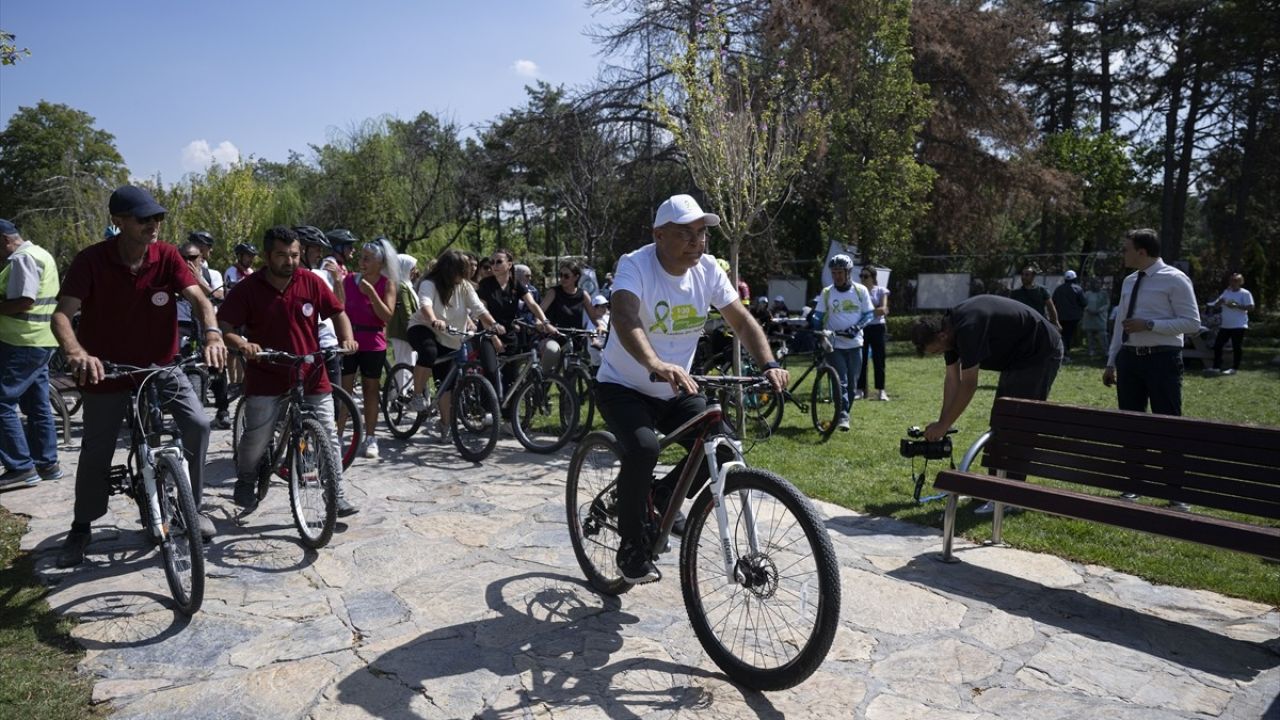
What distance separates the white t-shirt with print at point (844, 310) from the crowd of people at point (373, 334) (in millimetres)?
3243

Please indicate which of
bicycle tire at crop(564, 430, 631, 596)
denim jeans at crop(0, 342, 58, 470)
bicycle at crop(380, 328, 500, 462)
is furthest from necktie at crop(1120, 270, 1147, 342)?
denim jeans at crop(0, 342, 58, 470)

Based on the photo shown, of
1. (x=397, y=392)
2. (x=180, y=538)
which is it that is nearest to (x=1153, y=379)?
(x=180, y=538)

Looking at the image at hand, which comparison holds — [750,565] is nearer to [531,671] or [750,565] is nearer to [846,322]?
[531,671]

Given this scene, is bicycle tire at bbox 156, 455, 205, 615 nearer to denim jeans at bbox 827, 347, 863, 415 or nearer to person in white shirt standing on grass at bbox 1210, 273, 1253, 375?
denim jeans at bbox 827, 347, 863, 415

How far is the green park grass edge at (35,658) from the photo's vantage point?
3.29 m

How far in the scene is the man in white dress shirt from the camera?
6125 mm

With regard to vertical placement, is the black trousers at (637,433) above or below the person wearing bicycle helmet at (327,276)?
below

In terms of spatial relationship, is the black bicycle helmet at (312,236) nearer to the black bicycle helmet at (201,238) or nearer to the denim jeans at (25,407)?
the denim jeans at (25,407)

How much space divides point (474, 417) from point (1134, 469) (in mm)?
5393

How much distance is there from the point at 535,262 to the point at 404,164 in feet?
22.0

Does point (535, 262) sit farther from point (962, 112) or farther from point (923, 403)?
point (923, 403)

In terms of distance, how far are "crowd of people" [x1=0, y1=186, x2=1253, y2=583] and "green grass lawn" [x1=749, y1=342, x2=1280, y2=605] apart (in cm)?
97

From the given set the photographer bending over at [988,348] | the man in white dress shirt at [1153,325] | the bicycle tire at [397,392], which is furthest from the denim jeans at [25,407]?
the man in white dress shirt at [1153,325]

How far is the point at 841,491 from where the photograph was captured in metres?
6.69
